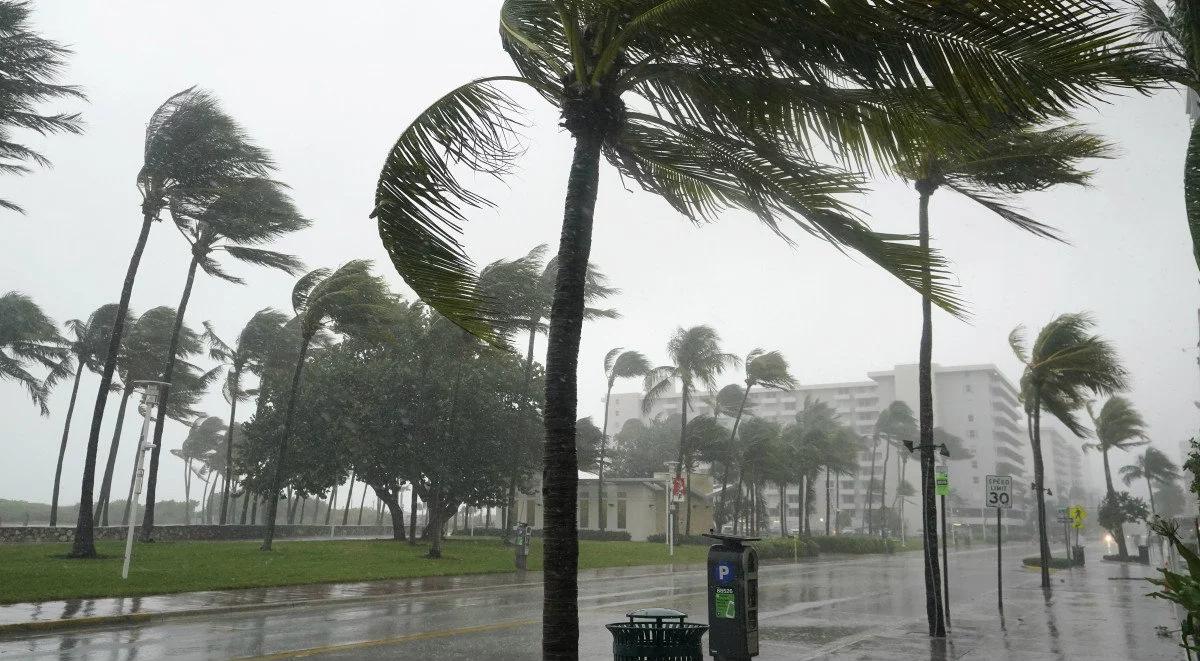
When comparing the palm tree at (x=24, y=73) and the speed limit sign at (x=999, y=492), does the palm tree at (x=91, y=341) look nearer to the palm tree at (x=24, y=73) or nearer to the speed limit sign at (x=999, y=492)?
the palm tree at (x=24, y=73)

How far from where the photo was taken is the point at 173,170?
24.4m

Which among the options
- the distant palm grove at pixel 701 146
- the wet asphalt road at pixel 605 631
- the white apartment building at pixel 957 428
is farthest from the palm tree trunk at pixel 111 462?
the white apartment building at pixel 957 428

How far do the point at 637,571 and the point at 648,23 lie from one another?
86.9 ft

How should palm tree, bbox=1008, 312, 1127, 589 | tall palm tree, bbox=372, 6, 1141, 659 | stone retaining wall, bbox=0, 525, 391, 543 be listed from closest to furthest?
tall palm tree, bbox=372, 6, 1141, 659 < palm tree, bbox=1008, 312, 1127, 589 < stone retaining wall, bbox=0, 525, 391, 543

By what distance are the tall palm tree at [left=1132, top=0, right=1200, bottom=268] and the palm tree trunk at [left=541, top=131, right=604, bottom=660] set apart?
3.81 metres

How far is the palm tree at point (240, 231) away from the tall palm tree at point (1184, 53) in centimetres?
2531

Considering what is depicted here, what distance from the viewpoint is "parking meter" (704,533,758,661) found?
29.3ft

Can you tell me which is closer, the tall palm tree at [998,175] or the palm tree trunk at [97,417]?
the tall palm tree at [998,175]

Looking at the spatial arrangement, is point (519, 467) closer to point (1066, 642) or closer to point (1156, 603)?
point (1156, 603)

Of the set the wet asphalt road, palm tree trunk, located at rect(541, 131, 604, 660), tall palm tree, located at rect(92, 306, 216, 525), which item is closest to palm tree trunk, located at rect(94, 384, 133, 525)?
tall palm tree, located at rect(92, 306, 216, 525)

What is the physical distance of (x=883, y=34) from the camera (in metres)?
4.76

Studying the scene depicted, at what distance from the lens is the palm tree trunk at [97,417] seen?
75.2ft

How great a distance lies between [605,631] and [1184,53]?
35.1 ft

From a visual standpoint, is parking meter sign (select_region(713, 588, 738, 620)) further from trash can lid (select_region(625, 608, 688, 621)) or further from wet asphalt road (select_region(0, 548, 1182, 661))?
trash can lid (select_region(625, 608, 688, 621))
